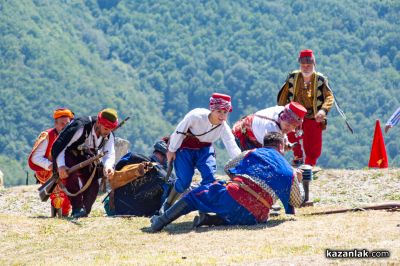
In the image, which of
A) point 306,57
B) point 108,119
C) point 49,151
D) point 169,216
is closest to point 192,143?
point 169,216

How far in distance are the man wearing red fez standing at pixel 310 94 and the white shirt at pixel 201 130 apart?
11.4ft

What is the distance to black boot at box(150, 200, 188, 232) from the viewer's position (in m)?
14.3

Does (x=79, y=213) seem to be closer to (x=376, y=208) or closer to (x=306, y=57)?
(x=376, y=208)

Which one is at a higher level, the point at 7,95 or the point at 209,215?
the point at 209,215

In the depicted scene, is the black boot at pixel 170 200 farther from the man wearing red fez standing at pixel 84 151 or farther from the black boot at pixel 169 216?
the man wearing red fez standing at pixel 84 151

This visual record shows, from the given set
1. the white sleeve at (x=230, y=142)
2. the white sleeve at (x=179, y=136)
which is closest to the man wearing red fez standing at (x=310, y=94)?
the white sleeve at (x=230, y=142)

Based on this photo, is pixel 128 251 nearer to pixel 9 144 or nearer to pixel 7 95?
pixel 9 144

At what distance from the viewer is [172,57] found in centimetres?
14312

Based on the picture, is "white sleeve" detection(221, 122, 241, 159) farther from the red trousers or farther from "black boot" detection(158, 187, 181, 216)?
the red trousers

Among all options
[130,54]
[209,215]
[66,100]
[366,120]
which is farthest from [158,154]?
[130,54]

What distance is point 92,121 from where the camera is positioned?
639 inches

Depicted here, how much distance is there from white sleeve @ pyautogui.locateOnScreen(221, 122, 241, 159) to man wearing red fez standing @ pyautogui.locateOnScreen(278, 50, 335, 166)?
3452 millimetres

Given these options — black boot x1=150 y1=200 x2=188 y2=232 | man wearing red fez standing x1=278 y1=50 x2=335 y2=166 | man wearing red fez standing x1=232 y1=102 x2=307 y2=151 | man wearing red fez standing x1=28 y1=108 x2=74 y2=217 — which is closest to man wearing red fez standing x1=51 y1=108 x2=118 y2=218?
man wearing red fez standing x1=28 y1=108 x2=74 y2=217

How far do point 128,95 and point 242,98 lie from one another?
10.6 meters
